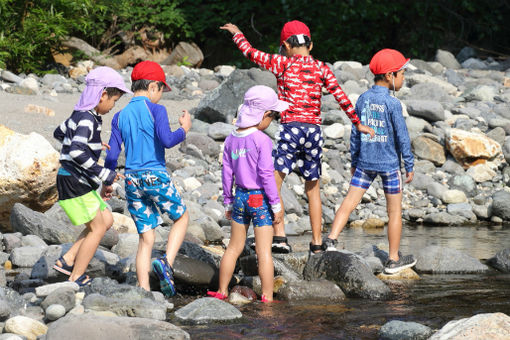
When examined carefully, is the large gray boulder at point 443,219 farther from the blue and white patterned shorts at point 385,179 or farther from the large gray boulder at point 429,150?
the blue and white patterned shorts at point 385,179

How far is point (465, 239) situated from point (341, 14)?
11.0 meters

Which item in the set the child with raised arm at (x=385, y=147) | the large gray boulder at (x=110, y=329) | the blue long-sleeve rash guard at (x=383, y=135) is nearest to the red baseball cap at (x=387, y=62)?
the child with raised arm at (x=385, y=147)

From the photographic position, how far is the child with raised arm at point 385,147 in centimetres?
630

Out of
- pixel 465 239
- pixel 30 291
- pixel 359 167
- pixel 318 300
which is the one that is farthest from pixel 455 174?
pixel 30 291

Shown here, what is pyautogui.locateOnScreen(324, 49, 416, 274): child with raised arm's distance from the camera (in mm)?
6297

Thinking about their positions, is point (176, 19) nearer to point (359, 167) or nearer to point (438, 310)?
point (359, 167)

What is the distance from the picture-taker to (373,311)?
5301 millimetres

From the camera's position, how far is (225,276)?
5.60 metres

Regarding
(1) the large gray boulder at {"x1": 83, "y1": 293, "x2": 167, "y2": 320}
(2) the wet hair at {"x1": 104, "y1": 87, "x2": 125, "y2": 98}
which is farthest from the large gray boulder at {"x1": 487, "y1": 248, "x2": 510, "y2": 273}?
(2) the wet hair at {"x1": 104, "y1": 87, "x2": 125, "y2": 98}

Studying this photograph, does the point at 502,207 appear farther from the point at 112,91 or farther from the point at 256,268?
the point at 112,91

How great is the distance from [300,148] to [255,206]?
106 cm

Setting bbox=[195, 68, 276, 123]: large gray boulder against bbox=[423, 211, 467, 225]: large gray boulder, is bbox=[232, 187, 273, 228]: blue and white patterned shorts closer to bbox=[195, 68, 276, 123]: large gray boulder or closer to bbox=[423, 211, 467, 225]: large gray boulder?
bbox=[423, 211, 467, 225]: large gray boulder

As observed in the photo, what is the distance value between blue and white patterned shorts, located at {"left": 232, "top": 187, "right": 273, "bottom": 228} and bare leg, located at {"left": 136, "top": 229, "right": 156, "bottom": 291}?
653 mm

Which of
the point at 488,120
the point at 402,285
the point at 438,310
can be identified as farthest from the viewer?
the point at 488,120
